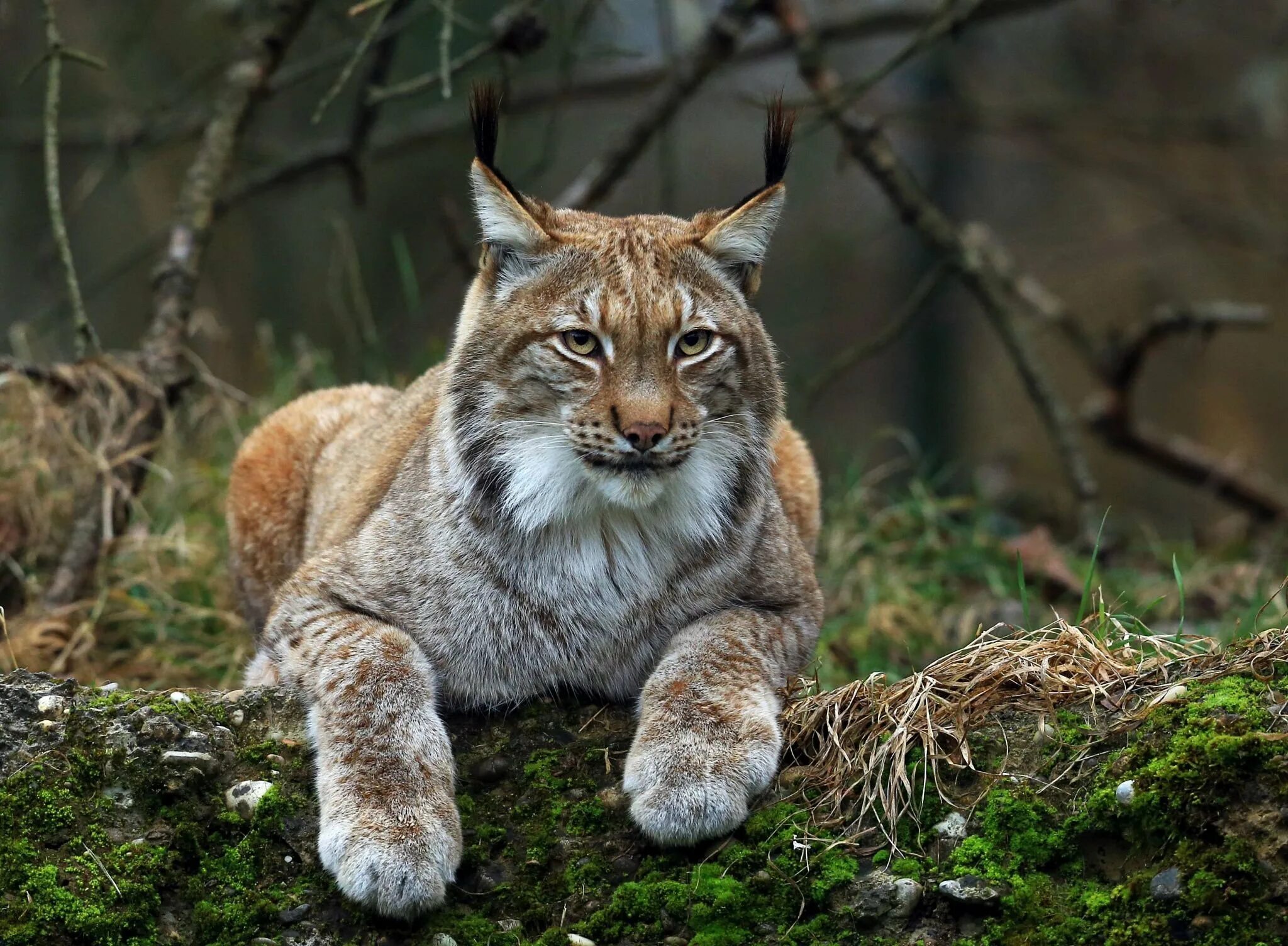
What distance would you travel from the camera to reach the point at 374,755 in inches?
144

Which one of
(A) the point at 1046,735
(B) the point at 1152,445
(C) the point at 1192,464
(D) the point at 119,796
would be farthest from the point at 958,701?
(C) the point at 1192,464

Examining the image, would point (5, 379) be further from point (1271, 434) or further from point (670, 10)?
point (1271, 434)

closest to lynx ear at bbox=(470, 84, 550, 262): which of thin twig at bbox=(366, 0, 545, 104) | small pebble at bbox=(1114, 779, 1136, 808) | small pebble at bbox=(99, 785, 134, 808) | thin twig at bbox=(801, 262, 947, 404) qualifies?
thin twig at bbox=(366, 0, 545, 104)

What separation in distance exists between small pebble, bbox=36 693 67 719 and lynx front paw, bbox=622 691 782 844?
1.54 m

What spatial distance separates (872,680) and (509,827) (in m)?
1.10

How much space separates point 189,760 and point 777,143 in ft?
8.28

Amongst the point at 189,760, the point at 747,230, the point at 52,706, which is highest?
the point at 747,230

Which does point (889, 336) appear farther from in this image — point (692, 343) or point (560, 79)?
point (692, 343)

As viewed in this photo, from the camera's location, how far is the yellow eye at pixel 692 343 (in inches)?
162

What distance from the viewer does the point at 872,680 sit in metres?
3.91

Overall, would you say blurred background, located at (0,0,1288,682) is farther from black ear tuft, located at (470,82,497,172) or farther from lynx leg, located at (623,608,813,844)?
lynx leg, located at (623,608,813,844)

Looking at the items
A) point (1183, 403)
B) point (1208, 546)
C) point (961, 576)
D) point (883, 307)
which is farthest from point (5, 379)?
point (1183, 403)

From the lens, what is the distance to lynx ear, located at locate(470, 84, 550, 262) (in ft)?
13.8

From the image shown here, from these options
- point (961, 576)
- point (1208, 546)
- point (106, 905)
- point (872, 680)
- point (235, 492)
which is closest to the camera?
point (106, 905)
